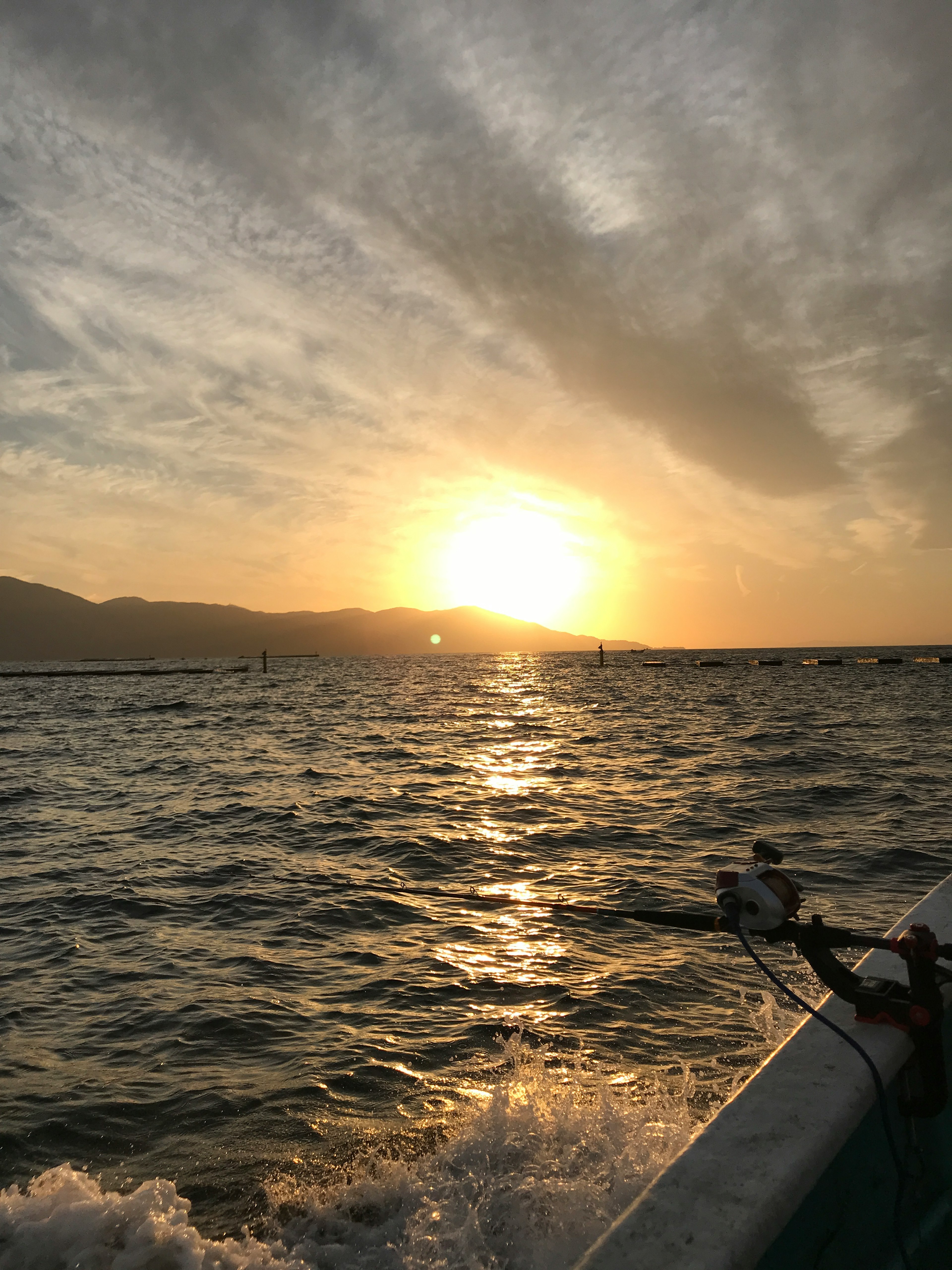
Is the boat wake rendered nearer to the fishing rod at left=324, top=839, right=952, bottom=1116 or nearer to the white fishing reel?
the fishing rod at left=324, top=839, right=952, bottom=1116

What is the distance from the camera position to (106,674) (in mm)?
134625

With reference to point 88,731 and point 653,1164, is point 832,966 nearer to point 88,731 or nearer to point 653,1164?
point 653,1164

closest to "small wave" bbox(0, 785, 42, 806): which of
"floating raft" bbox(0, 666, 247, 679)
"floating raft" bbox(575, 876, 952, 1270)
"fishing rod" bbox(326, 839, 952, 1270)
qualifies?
"fishing rod" bbox(326, 839, 952, 1270)

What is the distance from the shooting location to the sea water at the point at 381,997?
451 cm

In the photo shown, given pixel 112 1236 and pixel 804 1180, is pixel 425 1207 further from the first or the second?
pixel 804 1180

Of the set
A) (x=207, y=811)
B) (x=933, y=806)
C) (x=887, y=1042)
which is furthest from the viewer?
(x=207, y=811)

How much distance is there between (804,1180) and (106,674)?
5819 inches

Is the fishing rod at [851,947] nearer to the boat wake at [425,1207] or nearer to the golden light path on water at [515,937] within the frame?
the boat wake at [425,1207]

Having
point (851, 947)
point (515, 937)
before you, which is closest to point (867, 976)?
point (851, 947)

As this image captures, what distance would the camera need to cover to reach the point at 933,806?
1623cm

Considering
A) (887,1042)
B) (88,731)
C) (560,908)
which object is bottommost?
(88,731)

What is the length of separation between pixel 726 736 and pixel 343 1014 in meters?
26.1

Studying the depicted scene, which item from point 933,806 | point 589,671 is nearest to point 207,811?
point 933,806

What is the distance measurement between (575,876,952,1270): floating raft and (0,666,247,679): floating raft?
434 feet
